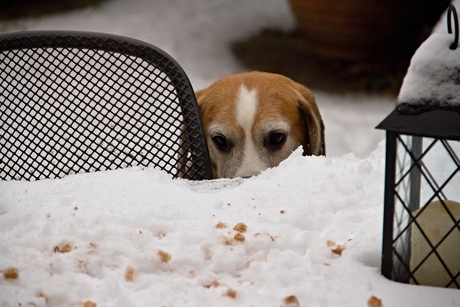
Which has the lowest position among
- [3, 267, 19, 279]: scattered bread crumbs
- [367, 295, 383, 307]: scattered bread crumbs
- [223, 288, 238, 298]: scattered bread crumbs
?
[367, 295, 383, 307]: scattered bread crumbs

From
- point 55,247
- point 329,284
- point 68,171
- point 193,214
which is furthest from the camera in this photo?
point 68,171

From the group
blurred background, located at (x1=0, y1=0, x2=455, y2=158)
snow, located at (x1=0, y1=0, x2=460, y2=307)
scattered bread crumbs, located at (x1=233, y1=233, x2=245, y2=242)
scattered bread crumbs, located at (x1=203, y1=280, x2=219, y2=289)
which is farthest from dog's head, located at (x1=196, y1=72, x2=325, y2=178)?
scattered bread crumbs, located at (x1=203, y1=280, x2=219, y2=289)

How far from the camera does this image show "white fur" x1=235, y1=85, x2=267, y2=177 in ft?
8.18

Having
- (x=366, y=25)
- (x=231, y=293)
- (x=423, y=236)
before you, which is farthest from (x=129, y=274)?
(x=366, y=25)

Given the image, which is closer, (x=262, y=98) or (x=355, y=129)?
(x=262, y=98)

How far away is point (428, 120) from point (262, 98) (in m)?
1.70

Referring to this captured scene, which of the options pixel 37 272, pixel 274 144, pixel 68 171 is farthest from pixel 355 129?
pixel 37 272

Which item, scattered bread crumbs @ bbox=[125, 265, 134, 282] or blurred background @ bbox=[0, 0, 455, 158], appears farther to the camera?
blurred background @ bbox=[0, 0, 455, 158]

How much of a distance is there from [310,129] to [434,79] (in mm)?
1759

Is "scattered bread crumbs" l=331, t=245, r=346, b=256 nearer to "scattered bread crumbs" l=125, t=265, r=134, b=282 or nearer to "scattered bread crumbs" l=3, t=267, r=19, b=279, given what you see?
"scattered bread crumbs" l=125, t=265, r=134, b=282

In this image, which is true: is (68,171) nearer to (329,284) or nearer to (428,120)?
(329,284)

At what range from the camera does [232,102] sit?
2613mm

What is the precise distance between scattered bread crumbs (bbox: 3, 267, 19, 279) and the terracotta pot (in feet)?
13.3

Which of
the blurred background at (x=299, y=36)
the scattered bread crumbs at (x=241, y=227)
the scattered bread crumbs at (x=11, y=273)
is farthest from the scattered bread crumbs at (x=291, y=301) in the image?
the blurred background at (x=299, y=36)
